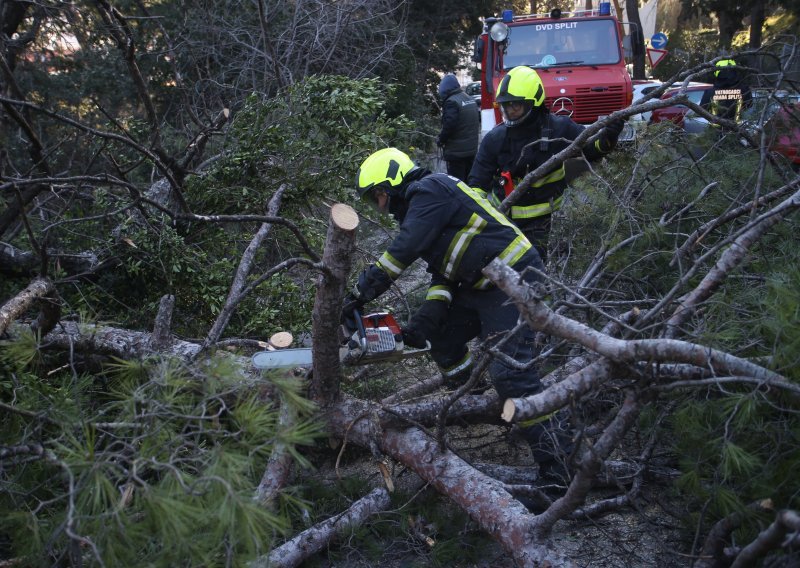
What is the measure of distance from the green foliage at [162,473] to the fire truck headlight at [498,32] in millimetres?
6545

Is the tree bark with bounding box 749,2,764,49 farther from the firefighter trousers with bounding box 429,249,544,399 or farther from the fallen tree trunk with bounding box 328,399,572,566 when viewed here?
the fallen tree trunk with bounding box 328,399,572,566

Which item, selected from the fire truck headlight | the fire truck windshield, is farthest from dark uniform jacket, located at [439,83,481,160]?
the fire truck windshield

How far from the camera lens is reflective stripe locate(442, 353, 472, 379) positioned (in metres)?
3.85

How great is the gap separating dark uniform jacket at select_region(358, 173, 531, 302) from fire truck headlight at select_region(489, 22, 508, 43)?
5139mm

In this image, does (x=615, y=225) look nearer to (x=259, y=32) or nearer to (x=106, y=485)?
(x=106, y=485)

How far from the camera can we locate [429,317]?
141 inches

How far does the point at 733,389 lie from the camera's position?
2.39 metres

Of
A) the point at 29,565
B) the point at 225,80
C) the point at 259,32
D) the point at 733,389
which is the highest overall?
the point at 259,32

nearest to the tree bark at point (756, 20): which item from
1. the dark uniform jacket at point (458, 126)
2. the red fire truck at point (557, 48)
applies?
the red fire truck at point (557, 48)

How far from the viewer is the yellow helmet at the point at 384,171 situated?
3.37 meters

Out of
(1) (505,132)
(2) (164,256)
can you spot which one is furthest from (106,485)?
→ (1) (505,132)

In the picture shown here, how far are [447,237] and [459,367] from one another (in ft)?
2.83

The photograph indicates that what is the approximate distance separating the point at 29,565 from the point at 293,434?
1.19 meters

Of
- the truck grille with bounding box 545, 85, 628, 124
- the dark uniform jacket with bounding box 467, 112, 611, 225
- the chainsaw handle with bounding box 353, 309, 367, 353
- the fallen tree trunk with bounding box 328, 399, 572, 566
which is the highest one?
the truck grille with bounding box 545, 85, 628, 124
